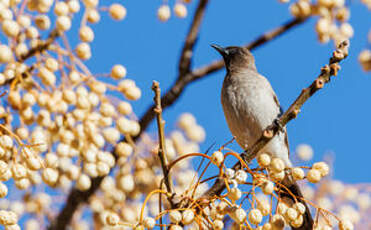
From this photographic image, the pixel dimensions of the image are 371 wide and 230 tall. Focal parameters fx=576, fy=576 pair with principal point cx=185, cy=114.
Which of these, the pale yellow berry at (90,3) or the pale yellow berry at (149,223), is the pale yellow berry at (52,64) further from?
the pale yellow berry at (149,223)

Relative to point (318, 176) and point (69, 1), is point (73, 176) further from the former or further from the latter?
point (318, 176)

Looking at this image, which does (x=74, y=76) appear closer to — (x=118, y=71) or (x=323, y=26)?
(x=118, y=71)

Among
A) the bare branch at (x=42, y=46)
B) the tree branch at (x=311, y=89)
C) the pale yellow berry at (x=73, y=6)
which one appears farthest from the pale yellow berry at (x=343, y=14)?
the bare branch at (x=42, y=46)

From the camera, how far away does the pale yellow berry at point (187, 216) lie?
236cm

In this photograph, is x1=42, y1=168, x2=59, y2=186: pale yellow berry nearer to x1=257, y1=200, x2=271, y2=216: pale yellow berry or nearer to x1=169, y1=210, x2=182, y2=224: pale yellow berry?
x1=169, y1=210, x2=182, y2=224: pale yellow berry

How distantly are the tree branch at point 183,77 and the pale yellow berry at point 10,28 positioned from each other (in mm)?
1084

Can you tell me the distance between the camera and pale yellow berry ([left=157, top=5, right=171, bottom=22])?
12.8 ft

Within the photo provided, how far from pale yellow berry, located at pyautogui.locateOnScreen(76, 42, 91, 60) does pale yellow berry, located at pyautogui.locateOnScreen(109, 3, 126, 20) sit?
339 mm

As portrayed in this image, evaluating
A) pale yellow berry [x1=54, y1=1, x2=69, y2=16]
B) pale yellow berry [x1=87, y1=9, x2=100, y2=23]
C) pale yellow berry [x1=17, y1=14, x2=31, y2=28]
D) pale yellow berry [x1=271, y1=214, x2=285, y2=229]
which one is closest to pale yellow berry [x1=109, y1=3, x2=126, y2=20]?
pale yellow berry [x1=87, y1=9, x2=100, y2=23]

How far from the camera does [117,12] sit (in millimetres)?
3559

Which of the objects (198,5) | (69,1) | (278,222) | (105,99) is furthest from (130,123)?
(198,5)

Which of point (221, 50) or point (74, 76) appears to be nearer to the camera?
point (74, 76)

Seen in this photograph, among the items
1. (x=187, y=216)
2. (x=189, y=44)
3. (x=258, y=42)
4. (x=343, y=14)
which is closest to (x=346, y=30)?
(x=343, y=14)

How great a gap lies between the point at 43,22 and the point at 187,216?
1688mm
